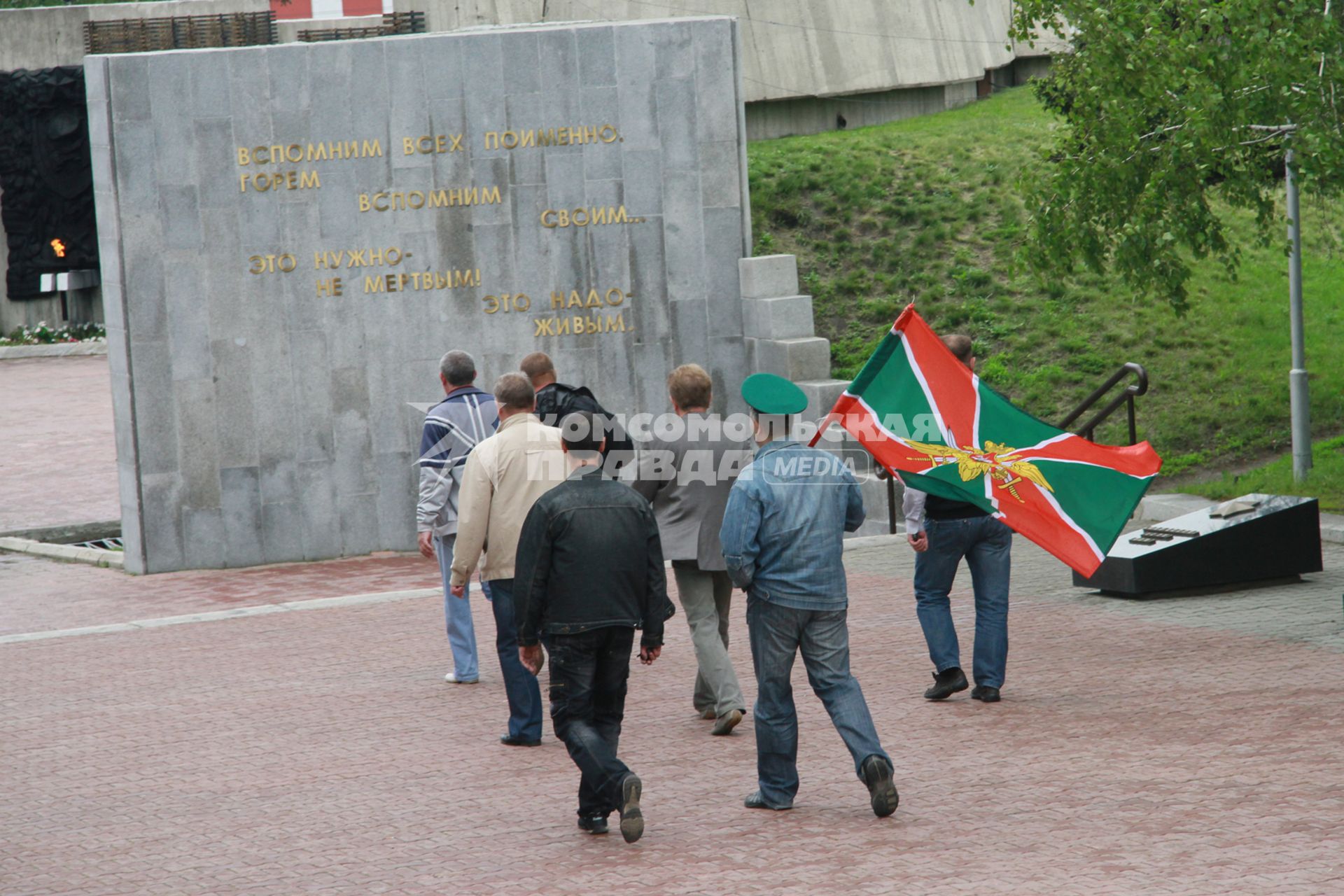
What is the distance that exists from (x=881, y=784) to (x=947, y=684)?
7.06ft

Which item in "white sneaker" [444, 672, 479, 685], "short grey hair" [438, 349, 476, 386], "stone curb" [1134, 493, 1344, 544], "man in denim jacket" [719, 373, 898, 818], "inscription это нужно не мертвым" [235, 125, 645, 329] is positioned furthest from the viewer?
"inscription это нужно не мертвым" [235, 125, 645, 329]

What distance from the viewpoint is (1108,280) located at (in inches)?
784

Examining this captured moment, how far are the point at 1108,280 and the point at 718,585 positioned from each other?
13.3m

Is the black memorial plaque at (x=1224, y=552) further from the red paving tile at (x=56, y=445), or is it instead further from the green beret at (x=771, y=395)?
the red paving tile at (x=56, y=445)

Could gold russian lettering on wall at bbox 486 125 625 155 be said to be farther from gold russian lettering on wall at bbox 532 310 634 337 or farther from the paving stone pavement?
the paving stone pavement

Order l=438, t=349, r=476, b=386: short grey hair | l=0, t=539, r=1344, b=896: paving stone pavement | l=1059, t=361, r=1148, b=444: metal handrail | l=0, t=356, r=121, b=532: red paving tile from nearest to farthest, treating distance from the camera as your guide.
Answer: l=0, t=539, r=1344, b=896: paving stone pavement, l=438, t=349, r=476, b=386: short grey hair, l=1059, t=361, r=1148, b=444: metal handrail, l=0, t=356, r=121, b=532: red paving tile

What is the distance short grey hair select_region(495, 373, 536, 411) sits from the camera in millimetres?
→ 7844

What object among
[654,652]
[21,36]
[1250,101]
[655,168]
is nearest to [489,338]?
[655,168]

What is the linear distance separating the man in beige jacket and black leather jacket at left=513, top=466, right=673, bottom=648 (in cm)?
133

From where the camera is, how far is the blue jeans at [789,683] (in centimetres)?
648

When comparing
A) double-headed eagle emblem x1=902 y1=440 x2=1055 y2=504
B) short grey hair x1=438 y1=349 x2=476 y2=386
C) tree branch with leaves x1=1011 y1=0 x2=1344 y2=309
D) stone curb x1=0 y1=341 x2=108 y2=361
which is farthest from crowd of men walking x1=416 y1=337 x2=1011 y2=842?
stone curb x1=0 y1=341 x2=108 y2=361

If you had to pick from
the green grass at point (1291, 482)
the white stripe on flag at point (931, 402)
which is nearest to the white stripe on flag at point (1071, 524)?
the white stripe on flag at point (931, 402)

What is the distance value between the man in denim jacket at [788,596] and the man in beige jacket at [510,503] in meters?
1.56

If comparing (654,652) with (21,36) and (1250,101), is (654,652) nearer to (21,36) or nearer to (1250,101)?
(1250,101)
